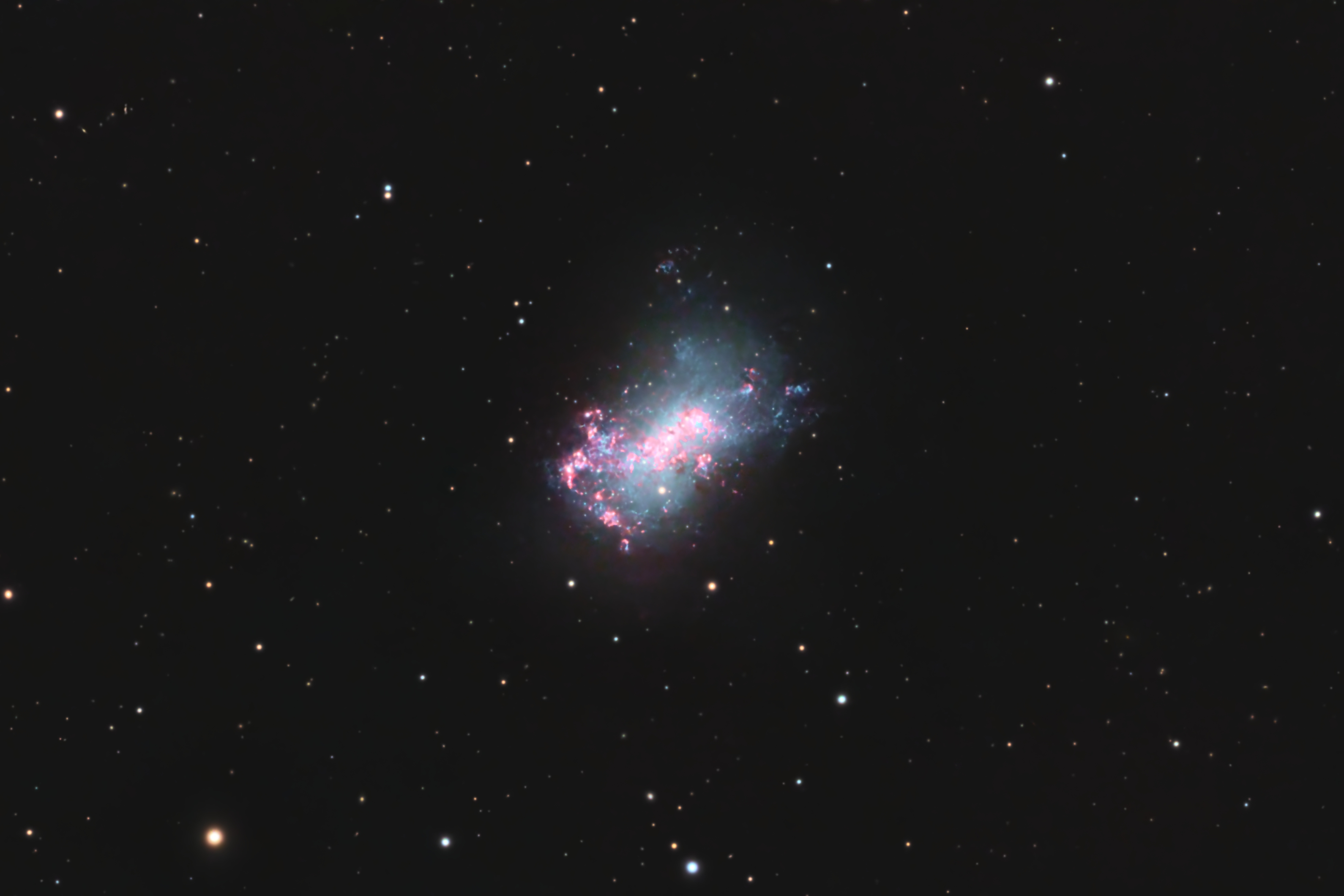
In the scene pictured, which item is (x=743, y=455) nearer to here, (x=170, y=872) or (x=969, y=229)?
(x=969, y=229)

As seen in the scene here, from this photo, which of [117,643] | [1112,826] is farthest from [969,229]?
[117,643]
